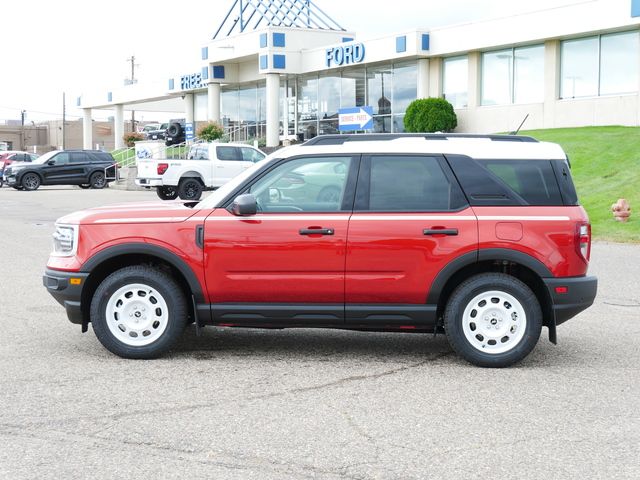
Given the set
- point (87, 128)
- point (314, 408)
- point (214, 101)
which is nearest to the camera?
point (314, 408)

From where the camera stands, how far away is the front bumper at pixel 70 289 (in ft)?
24.0

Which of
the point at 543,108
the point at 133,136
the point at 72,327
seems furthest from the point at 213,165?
the point at 133,136

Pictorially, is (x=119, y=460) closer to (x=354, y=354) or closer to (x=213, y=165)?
(x=354, y=354)

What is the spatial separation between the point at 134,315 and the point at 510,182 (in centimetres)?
322

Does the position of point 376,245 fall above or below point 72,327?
above

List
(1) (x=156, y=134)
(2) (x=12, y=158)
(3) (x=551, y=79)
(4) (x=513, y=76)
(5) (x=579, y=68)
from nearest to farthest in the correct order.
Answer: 1. (5) (x=579, y=68)
2. (3) (x=551, y=79)
3. (4) (x=513, y=76)
4. (2) (x=12, y=158)
5. (1) (x=156, y=134)

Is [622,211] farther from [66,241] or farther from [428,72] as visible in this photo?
[428,72]

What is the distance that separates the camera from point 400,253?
710 centimetres

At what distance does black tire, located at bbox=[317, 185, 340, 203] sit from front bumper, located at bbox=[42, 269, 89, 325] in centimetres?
200

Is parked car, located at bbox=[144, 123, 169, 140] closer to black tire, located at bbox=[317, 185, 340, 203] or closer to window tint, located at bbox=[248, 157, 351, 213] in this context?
window tint, located at bbox=[248, 157, 351, 213]

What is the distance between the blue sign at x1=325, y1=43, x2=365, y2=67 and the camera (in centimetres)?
4344

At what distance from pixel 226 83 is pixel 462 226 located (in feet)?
162

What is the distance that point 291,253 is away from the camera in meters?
7.12

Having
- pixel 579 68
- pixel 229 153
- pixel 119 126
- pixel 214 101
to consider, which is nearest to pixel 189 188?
pixel 229 153
